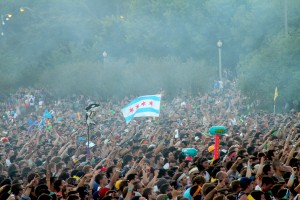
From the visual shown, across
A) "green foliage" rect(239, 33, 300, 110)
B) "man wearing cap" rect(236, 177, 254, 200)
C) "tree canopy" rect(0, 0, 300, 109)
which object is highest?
"tree canopy" rect(0, 0, 300, 109)

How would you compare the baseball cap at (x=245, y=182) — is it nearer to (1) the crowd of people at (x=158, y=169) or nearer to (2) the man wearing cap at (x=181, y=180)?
(1) the crowd of people at (x=158, y=169)

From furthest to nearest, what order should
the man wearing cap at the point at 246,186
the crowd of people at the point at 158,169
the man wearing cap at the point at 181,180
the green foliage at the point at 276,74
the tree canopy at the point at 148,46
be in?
1. the tree canopy at the point at 148,46
2. the green foliage at the point at 276,74
3. the man wearing cap at the point at 181,180
4. the crowd of people at the point at 158,169
5. the man wearing cap at the point at 246,186

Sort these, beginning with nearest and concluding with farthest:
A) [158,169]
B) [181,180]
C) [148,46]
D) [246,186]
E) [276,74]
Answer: [246,186]
[181,180]
[158,169]
[276,74]
[148,46]

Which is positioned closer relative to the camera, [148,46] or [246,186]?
[246,186]

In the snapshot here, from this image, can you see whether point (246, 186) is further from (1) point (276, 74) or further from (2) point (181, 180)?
(1) point (276, 74)

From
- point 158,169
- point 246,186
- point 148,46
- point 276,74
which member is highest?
point 148,46

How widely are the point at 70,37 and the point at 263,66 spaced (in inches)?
1358

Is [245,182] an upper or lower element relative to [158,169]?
lower

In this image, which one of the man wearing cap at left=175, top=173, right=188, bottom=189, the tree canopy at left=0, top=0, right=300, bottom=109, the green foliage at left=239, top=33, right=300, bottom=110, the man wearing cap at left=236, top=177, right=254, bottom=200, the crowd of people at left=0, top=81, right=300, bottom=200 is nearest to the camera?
the man wearing cap at left=236, top=177, right=254, bottom=200

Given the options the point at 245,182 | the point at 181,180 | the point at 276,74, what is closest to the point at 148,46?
the point at 276,74

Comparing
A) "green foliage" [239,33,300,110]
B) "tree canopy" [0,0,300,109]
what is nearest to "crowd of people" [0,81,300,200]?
"green foliage" [239,33,300,110]

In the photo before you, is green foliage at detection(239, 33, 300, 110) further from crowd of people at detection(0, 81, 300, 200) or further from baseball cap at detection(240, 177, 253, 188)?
baseball cap at detection(240, 177, 253, 188)

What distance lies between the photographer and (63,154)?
17.8 metres

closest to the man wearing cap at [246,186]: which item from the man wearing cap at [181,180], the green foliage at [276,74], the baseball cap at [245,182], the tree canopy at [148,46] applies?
the baseball cap at [245,182]
